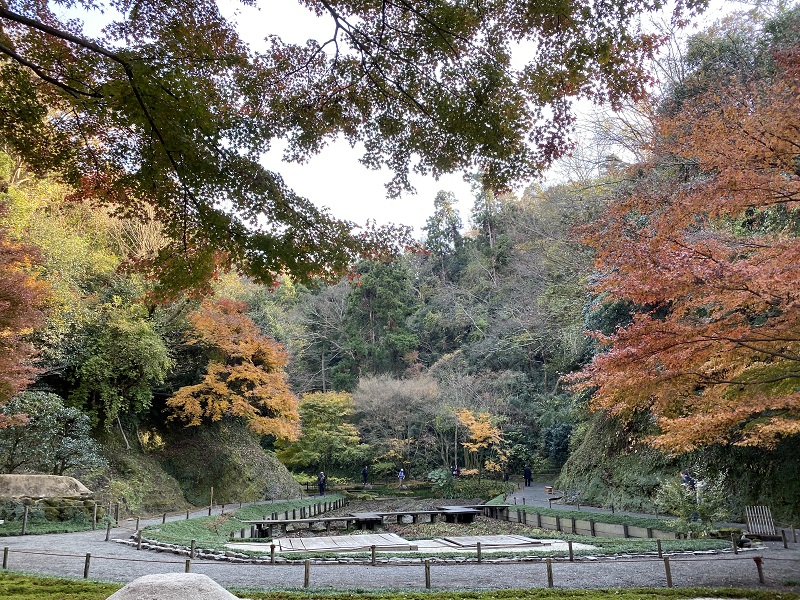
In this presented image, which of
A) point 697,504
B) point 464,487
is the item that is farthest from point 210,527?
point 464,487

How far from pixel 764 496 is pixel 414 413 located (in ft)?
62.9

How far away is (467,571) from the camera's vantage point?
8703 mm

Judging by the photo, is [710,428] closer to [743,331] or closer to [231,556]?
[743,331]

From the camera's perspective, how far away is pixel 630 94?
5793 millimetres

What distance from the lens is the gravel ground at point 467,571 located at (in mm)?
7566

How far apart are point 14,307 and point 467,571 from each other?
9663 millimetres

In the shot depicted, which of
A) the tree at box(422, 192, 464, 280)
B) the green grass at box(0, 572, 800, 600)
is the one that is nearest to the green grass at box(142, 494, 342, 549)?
the green grass at box(0, 572, 800, 600)

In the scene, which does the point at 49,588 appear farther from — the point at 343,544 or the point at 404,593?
the point at 343,544

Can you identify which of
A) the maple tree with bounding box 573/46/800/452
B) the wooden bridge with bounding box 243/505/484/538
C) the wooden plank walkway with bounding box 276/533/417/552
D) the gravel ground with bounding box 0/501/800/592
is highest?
the maple tree with bounding box 573/46/800/452

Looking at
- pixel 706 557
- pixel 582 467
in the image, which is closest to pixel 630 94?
pixel 706 557

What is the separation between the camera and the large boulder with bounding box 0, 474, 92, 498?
496 inches

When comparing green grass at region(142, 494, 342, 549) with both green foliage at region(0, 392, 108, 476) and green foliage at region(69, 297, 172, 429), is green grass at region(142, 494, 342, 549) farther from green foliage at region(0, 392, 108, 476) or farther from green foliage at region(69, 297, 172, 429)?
green foliage at region(69, 297, 172, 429)

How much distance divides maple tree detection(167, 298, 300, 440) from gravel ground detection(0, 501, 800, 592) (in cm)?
1038

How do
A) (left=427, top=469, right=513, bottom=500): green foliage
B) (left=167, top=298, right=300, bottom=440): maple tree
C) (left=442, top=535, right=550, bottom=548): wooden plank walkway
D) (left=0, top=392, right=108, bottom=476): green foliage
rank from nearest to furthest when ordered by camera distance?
1. (left=442, top=535, right=550, bottom=548): wooden plank walkway
2. (left=0, top=392, right=108, bottom=476): green foliage
3. (left=167, top=298, right=300, bottom=440): maple tree
4. (left=427, top=469, right=513, bottom=500): green foliage
